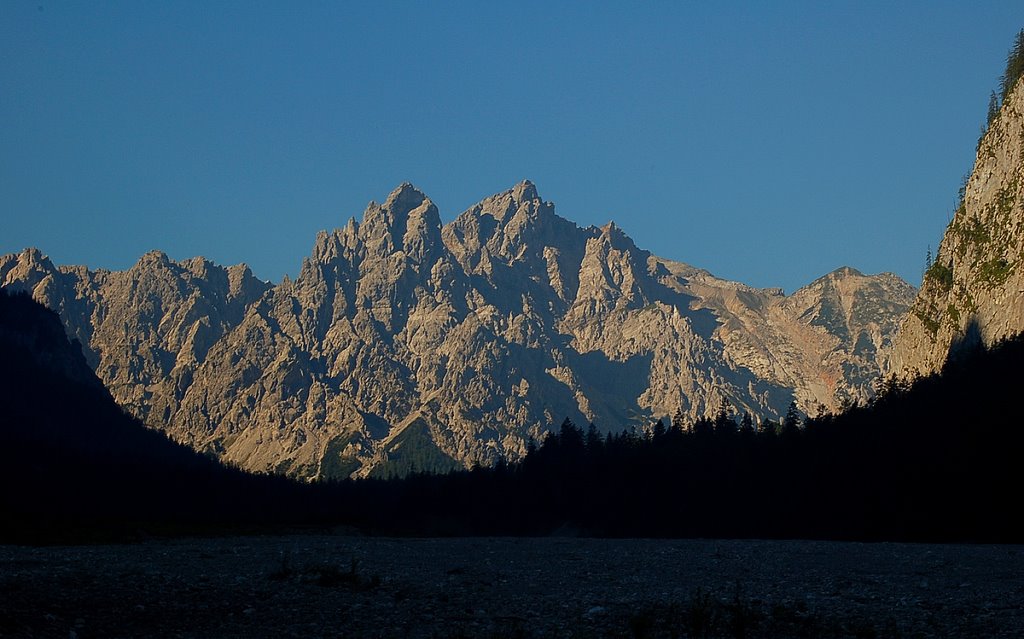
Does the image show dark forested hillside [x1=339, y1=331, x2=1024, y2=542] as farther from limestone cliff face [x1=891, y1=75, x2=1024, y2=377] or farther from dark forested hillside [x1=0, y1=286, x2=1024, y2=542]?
limestone cliff face [x1=891, y1=75, x2=1024, y2=377]

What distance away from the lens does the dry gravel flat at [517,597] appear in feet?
107

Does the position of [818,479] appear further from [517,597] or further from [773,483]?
[517,597]

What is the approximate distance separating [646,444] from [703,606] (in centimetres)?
15364

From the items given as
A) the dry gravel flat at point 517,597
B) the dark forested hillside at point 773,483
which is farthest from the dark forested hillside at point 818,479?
the dry gravel flat at point 517,597

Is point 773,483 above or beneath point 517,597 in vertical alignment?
above

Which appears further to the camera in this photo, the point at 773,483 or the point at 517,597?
the point at 773,483

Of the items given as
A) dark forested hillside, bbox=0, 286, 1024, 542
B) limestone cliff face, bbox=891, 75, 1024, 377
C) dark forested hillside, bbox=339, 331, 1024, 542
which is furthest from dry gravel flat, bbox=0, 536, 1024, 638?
limestone cliff face, bbox=891, 75, 1024, 377

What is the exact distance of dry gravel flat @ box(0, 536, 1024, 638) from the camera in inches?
Answer: 1289

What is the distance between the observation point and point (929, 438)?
10850cm

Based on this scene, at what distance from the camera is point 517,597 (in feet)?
137

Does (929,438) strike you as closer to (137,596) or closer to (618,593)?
(618,593)

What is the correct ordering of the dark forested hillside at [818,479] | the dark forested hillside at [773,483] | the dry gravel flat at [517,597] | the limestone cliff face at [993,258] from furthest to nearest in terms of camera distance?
the limestone cliff face at [993,258] → the dark forested hillside at [773,483] → the dark forested hillside at [818,479] → the dry gravel flat at [517,597]

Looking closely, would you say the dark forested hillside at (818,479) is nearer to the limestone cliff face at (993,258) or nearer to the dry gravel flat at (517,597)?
the limestone cliff face at (993,258)

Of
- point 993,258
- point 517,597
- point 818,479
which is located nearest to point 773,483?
point 818,479
